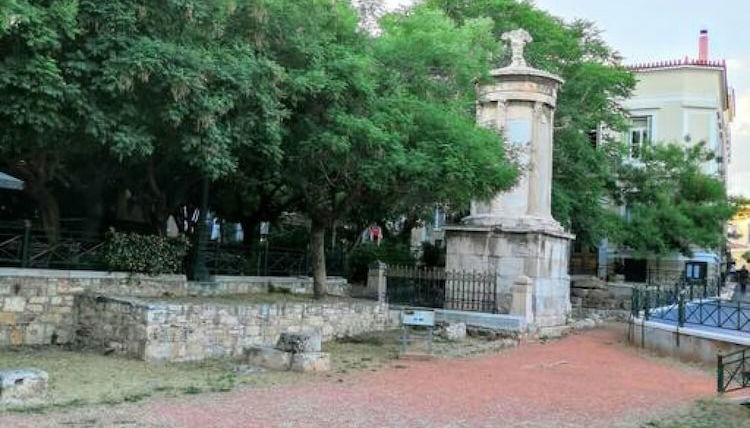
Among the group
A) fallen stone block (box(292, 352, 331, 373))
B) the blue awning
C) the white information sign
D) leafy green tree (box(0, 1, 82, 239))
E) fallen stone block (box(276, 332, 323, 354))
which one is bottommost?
fallen stone block (box(292, 352, 331, 373))

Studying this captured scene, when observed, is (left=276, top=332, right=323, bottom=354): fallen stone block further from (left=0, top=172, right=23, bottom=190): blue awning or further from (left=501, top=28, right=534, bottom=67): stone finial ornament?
(left=0, top=172, right=23, bottom=190): blue awning

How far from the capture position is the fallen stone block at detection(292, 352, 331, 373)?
1240 cm

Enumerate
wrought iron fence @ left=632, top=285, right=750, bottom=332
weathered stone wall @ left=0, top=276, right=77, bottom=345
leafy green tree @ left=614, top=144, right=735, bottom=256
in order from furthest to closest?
1. leafy green tree @ left=614, top=144, right=735, bottom=256
2. wrought iron fence @ left=632, top=285, right=750, bottom=332
3. weathered stone wall @ left=0, top=276, right=77, bottom=345

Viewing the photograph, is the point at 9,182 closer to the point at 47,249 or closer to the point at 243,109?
the point at 47,249

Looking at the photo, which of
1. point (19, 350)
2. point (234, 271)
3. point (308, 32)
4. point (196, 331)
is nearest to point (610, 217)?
point (234, 271)

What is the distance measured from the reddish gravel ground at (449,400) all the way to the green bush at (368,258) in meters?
12.4

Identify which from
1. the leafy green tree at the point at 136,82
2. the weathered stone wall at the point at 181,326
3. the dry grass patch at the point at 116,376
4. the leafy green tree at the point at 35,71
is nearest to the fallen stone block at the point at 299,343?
the dry grass patch at the point at 116,376

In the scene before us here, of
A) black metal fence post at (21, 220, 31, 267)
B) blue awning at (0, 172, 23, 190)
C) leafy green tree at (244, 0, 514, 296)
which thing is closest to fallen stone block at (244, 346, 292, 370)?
leafy green tree at (244, 0, 514, 296)

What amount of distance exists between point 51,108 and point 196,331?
454 centimetres

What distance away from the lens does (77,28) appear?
11.5 metres

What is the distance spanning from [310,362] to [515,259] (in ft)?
33.1

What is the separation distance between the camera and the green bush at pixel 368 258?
2803 cm

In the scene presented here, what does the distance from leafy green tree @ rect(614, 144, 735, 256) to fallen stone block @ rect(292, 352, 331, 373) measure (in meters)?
21.8

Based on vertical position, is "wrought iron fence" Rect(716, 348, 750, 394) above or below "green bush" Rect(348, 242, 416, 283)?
below
